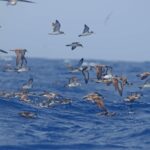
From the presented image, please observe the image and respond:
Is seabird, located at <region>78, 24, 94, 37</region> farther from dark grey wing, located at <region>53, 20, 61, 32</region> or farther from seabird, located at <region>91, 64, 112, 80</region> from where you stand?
seabird, located at <region>91, 64, 112, 80</region>

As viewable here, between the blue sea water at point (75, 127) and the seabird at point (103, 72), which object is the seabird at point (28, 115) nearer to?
the blue sea water at point (75, 127)

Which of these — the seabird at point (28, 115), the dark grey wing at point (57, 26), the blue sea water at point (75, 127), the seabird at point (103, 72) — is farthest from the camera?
the seabird at point (103, 72)

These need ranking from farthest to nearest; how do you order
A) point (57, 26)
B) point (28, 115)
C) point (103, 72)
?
point (103, 72) → point (28, 115) → point (57, 26)

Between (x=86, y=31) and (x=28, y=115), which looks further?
(x=28, y=115)

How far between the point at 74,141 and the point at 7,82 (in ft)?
75.2

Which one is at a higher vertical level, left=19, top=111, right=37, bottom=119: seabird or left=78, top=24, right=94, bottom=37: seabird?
left=78, top=24, right=94, bottom=37: seabird

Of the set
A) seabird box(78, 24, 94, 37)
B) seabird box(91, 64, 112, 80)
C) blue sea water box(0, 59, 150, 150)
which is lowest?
blue sea water box(0, 59, 150, 150)

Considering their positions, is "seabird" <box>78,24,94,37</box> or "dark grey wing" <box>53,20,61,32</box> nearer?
"seabird" <box>78,24,94,37</box>

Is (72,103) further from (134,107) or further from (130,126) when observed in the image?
(130,126)

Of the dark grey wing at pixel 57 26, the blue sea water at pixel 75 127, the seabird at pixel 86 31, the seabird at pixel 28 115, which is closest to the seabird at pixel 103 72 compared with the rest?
the blue sea water at pixel 75 127

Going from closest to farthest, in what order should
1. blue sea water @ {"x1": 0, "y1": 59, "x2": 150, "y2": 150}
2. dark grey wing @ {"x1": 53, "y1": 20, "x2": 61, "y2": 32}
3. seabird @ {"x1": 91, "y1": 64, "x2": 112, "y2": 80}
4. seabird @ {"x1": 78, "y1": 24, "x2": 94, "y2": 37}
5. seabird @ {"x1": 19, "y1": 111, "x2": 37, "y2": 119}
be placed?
blue sea water @ {"x1": 0, "y1": 59, "x2": 150, "y2": 150} < seabird @ {"x1": 78, "y1": 24, "x2": 94, "y2": 37} < dark grey wing @ {"x1": 53, "y1": 20, "x2": 61, "y2": 32} < seabird @ {"x1": 19, "y1": 111, "x2": 37, "y2": 119} < seabird @ {"x1": 91, "y1": 64, "x2": 112, "y2": 80}

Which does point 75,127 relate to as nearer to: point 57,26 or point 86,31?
point 86,31

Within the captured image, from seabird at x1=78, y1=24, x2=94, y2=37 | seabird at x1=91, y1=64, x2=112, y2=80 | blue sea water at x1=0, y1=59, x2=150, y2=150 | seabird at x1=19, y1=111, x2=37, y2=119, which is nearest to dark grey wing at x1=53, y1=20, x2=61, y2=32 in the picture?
seabird at x1=78, y1=24, x2=94, y2=37

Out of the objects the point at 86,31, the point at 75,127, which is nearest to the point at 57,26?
the point at 86,31
